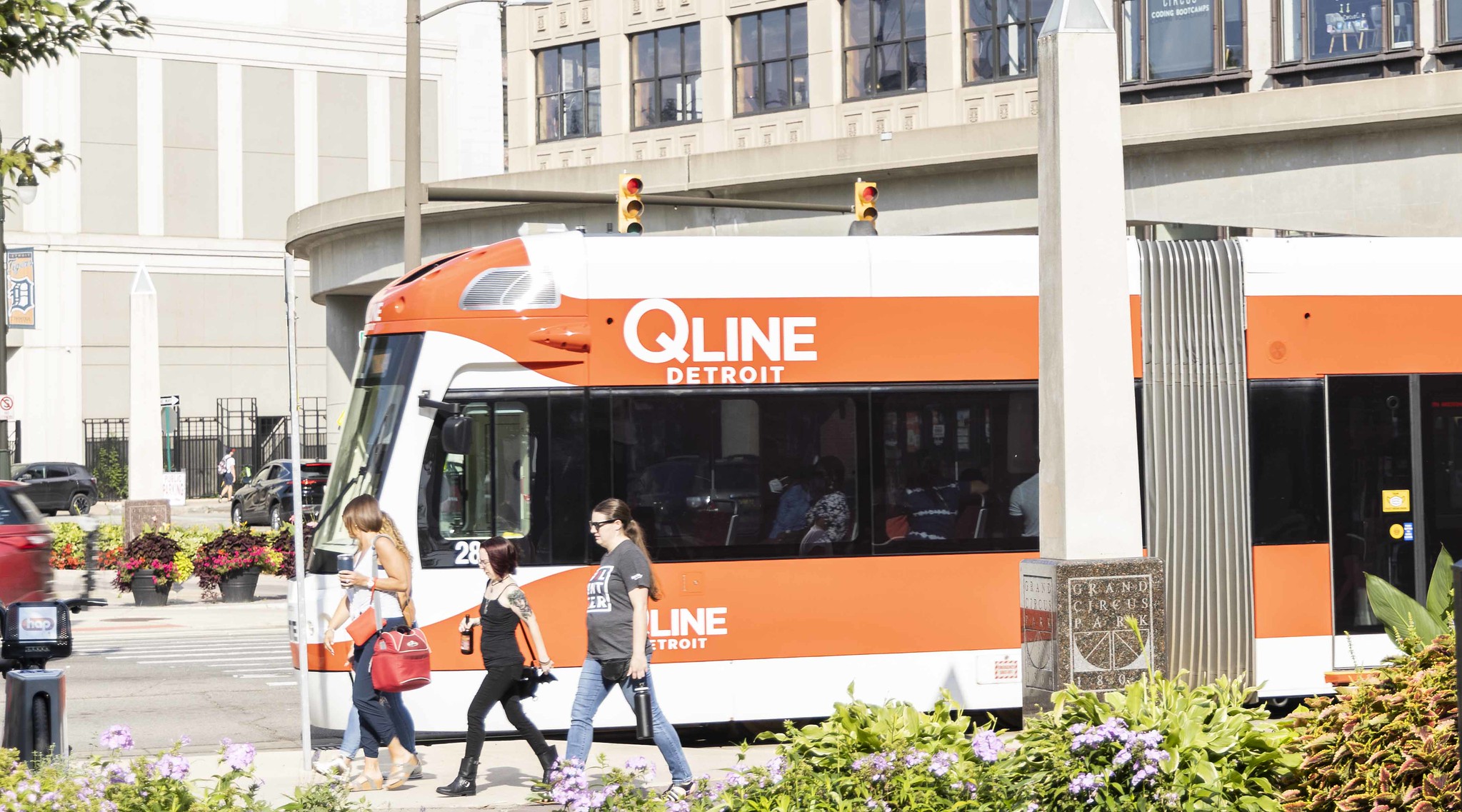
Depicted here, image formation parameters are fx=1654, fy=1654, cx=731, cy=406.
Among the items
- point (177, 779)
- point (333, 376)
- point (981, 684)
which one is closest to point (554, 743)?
point (981, 684)

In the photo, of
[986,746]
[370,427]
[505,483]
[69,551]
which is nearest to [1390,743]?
[986,746]

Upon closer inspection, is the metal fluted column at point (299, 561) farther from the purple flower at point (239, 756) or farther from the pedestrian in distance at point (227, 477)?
the pedestrian in distance at point (227, 477)

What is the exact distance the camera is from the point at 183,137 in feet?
206

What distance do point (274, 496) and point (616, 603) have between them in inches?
1371

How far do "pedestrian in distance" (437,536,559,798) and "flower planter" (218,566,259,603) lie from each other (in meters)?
15.2

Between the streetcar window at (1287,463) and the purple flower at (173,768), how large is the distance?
7817mm

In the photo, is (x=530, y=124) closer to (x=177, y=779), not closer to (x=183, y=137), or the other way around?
(x=183, y=137)

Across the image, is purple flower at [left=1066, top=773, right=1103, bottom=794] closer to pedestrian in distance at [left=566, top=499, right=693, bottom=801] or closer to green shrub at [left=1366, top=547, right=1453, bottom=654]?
green shrub at [left=1366, top=547, right=1453, bottom=654]

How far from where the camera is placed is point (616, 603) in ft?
29.5

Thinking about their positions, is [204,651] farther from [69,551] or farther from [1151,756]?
[1151,756]

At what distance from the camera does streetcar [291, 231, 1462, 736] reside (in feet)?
35.5

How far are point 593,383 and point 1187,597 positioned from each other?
169 inches

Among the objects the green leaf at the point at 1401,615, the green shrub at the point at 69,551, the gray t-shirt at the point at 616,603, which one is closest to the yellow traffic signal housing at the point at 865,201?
the gray t-shirt at the point at 616,603

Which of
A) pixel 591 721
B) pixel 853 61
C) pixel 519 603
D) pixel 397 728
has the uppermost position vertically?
pixel 853 61
